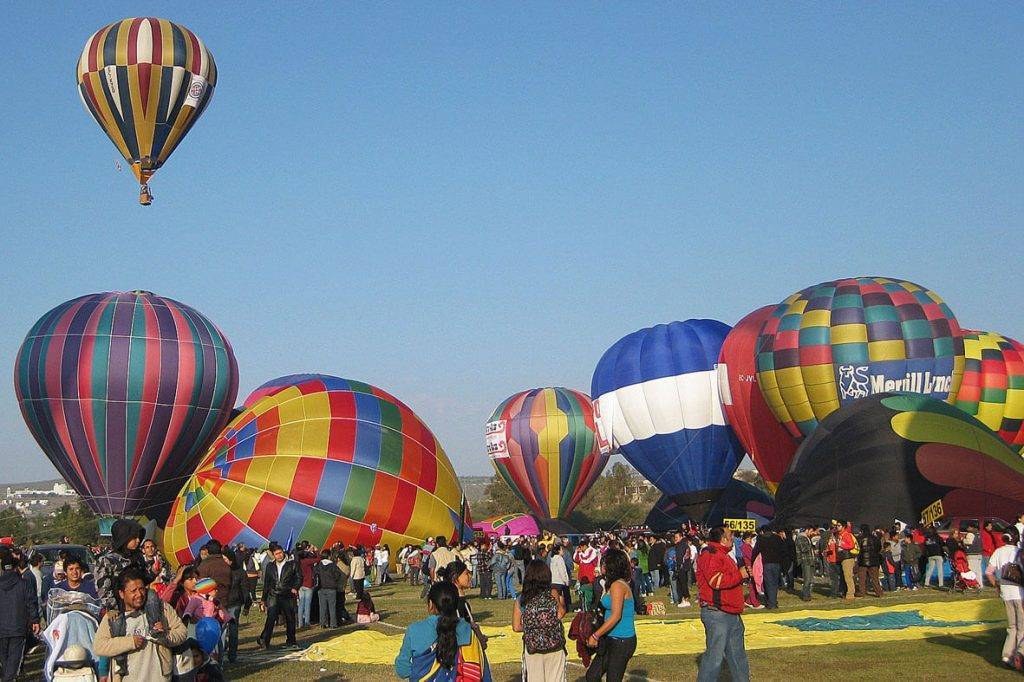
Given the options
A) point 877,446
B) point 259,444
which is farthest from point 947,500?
point 259,444

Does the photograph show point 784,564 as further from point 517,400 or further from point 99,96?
point 517,400

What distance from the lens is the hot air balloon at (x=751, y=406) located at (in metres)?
32.6

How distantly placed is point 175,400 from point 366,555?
37.7 feet

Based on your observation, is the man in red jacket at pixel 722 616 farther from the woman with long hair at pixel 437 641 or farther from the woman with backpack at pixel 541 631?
the woman with long hair at pixel 437 641

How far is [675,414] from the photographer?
3788 cm

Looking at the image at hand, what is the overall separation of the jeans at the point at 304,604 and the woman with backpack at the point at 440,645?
11782 mm

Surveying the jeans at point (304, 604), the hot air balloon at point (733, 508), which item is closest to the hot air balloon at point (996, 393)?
the hot air balloon at point (733, 508)

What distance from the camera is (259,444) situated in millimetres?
27438

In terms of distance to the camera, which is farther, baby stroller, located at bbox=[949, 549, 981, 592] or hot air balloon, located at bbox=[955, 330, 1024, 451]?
hot air balloon, located at bbox=[955, 330, 1024, 451]

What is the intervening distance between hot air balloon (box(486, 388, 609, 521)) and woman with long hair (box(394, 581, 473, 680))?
43.7 meters

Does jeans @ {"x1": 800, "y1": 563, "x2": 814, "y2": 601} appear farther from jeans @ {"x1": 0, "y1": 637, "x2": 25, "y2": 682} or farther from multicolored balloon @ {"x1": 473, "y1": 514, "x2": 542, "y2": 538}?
multicolored balloon @ {"x1": 473, "y1": 514, "x2": 542, "y2": 538}

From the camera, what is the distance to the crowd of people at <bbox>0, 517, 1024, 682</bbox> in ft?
21.2

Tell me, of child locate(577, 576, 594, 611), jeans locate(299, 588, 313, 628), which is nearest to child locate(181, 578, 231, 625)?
child locate(577, 576, 594, 611)

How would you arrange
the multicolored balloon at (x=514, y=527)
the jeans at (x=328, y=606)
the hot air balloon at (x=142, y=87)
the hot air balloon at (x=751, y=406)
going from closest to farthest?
the jeans at (x=328, y=606) < the hot air balloon at (x=751, y=406) < the hot air balloon at (x=142, y=87) < the multicolored balloon at (x=514, y=527)
